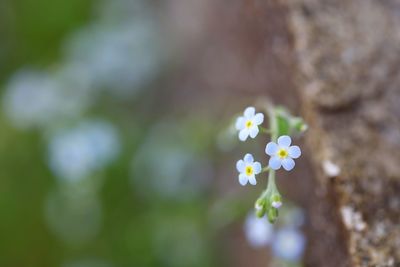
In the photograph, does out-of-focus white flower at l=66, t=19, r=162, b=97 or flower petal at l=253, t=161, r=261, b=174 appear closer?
flower petal at l=253, t=161, r=261, b=174

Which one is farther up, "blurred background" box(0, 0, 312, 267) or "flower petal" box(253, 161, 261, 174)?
"blurred background" box(0, 0, 312, 267)

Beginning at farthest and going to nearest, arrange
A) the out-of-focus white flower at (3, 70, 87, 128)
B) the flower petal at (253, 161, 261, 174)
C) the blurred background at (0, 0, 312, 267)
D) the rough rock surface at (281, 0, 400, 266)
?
1. the out-of-focus white flower at (3, 70, 87, 128)
2. the blurred background at (0, 0, 312, 267)
3. the rough rock surface at (281, 0, 400, 266)
4. the flower petal at (253, 161, 261, 174)

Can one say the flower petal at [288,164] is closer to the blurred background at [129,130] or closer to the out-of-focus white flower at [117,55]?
the blurred background at [129,130]

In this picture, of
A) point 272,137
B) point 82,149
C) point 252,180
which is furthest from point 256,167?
point 82,149

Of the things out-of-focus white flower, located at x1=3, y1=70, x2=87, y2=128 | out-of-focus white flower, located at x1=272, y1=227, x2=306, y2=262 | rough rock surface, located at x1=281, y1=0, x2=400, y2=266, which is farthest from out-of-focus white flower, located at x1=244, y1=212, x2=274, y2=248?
A: out-of-focus white flower, located at x1=3, y1=70, x2=87, y2=128

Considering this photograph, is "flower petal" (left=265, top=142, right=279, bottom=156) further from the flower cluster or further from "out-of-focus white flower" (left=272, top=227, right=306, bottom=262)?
"out-of-focus white flower" (left=272, top=227, right=306, bottom=262)

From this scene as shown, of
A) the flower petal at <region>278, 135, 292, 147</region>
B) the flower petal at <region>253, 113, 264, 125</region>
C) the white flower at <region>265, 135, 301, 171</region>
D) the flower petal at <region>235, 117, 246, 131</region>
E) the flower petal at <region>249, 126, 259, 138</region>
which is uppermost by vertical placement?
the flower petal at <region>235, 117, 246, 131</region>

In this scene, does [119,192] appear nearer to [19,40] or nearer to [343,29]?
[19,40]
